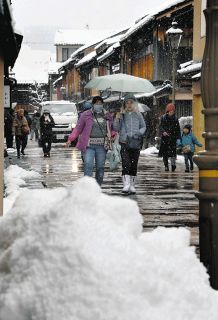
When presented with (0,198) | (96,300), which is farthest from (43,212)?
(0,198)

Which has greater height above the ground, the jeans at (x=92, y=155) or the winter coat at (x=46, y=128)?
the winter coat at (x=46, y=128)

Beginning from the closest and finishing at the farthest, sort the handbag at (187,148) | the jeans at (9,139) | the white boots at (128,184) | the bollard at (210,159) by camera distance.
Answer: the bollard at (210,159)
the white boots at (128,184)
the handbag at (187,148)
the jeans at (9,139)

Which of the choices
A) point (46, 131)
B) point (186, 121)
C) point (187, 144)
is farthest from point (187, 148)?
point (46, 131)

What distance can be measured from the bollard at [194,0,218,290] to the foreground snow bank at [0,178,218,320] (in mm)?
1239

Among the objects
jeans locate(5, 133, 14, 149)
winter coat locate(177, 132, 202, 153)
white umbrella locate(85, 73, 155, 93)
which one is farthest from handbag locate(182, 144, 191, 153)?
jeans locate(5, 133, 14, 149)

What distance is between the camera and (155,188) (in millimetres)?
13594

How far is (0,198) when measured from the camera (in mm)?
8195

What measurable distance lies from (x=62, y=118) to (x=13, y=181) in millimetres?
21858

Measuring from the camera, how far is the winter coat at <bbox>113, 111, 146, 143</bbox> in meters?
11.6

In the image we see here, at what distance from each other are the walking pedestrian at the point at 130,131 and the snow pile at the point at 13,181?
6.35 ft

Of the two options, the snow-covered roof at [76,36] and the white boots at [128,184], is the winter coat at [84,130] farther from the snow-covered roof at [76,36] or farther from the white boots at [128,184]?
the snow-covered roof at [76,36]

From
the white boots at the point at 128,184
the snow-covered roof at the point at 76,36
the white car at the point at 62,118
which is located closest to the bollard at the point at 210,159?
the white boots at the point at 128,184

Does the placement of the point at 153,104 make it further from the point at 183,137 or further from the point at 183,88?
the point at 183,137

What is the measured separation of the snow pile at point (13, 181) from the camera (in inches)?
390
